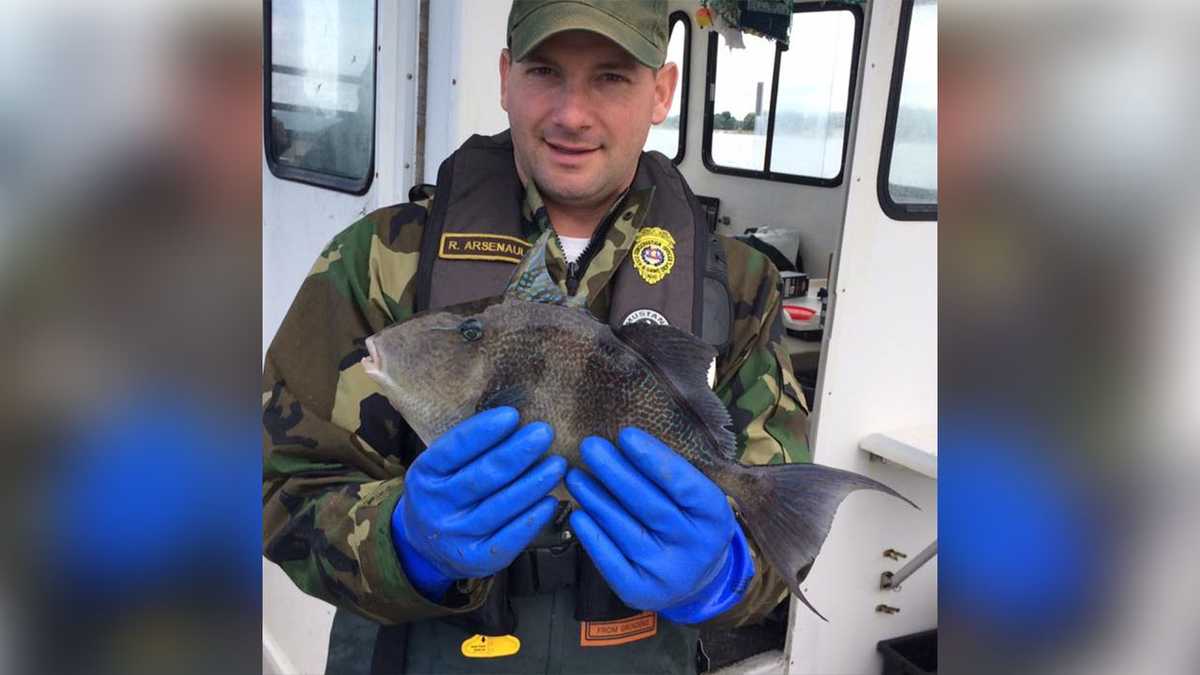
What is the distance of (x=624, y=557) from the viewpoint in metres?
1.58

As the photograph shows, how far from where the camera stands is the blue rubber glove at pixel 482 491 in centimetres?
141

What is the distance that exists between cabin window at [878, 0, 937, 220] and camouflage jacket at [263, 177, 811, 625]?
1608 mm

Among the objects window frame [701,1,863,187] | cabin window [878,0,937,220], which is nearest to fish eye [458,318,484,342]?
cabin window [878,0,937,220]

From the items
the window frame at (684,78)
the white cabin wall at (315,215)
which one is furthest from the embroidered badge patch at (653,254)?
the window frame at (684,78)

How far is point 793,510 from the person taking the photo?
1.46 metres

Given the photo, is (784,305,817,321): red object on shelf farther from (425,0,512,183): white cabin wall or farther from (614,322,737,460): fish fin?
(614,322,737,460): fish fin

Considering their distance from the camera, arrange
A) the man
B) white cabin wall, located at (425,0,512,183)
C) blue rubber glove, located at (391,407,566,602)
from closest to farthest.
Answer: blue rubber glove, located at (391,407,566,602) → the man → white cabin wall, located at (425,0,512,183)

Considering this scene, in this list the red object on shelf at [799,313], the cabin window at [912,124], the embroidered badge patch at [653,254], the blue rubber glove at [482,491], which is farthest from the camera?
the red object on shelf at [799,313]

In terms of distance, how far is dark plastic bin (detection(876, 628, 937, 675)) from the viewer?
383 cm

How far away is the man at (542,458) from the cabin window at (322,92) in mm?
1064

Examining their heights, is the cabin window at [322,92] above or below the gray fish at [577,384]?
above

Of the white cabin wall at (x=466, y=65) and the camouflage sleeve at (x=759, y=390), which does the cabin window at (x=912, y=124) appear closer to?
the camouflage sleeve at (x=759, y=390)

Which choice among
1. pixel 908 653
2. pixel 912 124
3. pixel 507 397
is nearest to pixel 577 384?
pixel 507 397
